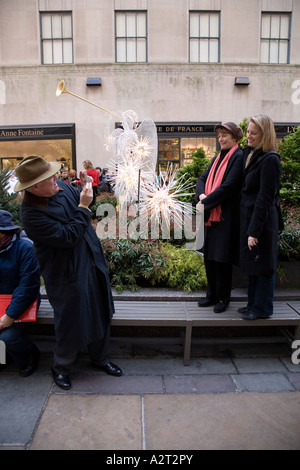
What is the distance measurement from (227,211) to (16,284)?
2.08m

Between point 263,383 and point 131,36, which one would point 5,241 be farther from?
point 131,36

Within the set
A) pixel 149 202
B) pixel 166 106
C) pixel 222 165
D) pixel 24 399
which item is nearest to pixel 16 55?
pixel 166 106

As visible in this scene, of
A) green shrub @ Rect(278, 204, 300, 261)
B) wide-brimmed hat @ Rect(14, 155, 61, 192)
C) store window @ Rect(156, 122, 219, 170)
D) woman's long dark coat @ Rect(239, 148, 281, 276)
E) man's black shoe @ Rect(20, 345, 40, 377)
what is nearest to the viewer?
wide-brimmed hat @ Rect(14, 155, 61, 192)

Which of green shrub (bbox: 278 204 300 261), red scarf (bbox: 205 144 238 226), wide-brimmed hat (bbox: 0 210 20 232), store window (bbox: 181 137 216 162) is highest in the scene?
store window (bbox: 181 137 216 162)

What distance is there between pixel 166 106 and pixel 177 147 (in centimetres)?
164

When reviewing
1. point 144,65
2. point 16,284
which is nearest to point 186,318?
point 16,284

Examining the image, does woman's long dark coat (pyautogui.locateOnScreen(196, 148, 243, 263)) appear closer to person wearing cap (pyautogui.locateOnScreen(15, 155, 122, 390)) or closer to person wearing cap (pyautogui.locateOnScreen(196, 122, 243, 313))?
person wearing cap (pyautogui.locateOnScreen(196, 122, 243, 313))

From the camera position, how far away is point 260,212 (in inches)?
113

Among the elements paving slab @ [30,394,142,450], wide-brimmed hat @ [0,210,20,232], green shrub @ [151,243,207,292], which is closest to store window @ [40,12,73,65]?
green shrub @ [151,243,207,292]

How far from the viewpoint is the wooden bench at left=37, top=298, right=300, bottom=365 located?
10.6ft

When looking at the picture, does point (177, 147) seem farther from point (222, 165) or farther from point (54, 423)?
point (54, 423)

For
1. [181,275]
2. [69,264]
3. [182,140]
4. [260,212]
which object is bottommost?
[181,275]

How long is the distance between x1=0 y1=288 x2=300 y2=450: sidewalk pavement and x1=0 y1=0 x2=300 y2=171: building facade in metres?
10.9

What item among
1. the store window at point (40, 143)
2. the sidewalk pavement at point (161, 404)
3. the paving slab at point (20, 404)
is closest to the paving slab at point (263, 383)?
the sidewalk pavement at point (161, 404)
